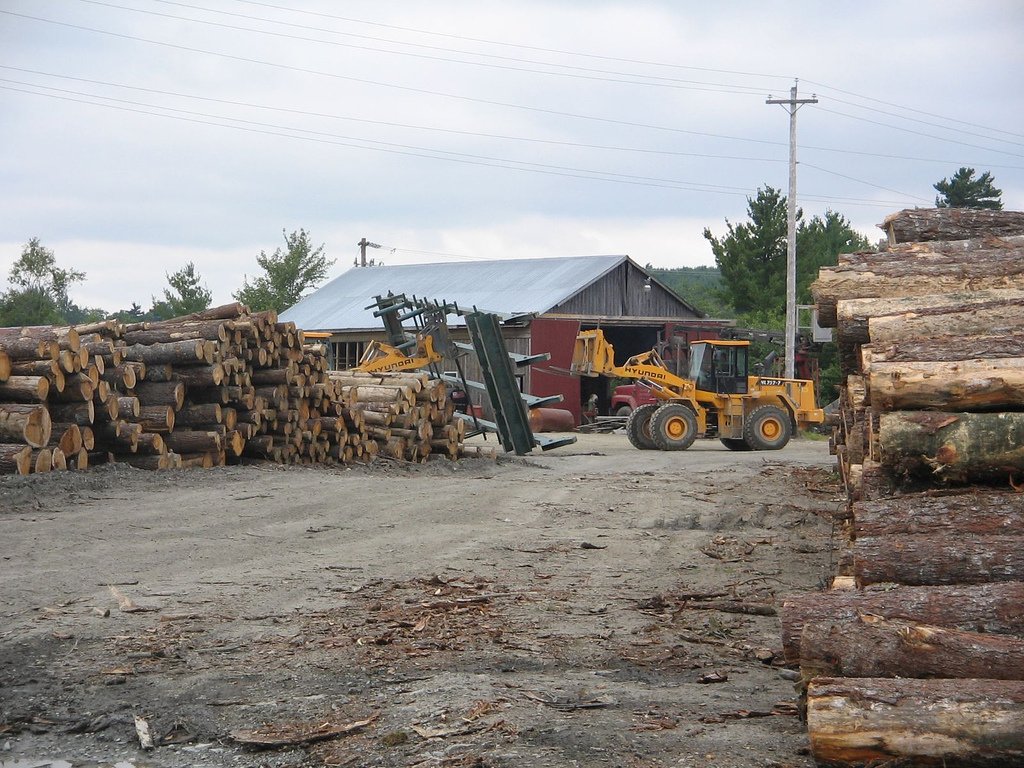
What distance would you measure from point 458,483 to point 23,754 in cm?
1033

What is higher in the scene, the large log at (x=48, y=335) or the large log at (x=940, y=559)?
the large log at (x=48, y=335)

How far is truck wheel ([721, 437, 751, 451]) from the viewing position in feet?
82.8

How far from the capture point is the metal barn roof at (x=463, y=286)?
120ft

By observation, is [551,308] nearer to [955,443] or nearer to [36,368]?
[36,368]

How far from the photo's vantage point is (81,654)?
6488 mm

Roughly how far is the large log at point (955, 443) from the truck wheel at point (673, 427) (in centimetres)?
1743

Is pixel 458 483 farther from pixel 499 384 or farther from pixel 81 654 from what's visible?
pixel 81 654

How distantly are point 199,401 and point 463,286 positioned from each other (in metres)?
24.3

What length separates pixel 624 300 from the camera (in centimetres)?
3816

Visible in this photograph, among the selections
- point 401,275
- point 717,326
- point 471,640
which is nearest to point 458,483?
point 471,640

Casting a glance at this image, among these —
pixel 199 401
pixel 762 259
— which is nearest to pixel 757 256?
pixel 762 259

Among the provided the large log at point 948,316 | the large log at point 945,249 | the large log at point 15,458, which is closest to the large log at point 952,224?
the large log at point 945,249

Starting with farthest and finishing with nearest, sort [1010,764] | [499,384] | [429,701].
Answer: [499,384]
[429,701]
[1010,764]

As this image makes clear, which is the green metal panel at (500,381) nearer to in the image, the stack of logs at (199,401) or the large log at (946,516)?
the stack of logs at (199,401)
